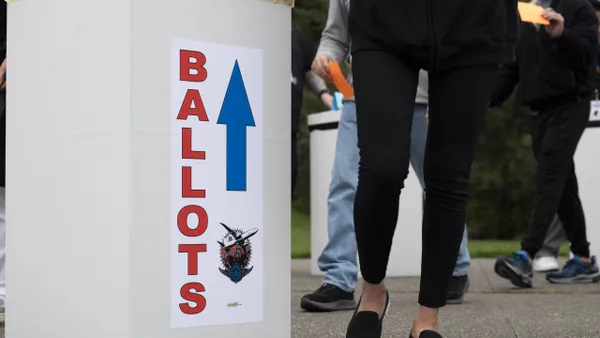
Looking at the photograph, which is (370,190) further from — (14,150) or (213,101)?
(14,150)

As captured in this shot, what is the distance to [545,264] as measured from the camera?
718cm

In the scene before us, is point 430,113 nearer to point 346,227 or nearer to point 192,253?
point 192,253

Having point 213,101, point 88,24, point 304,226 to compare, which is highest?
point 88,24

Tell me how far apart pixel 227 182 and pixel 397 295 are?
9.06 feet

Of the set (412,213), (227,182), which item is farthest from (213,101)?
(412,213)

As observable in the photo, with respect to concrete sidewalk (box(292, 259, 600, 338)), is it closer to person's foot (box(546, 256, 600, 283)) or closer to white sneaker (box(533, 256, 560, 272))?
person's foot (box(546, 256, 600, 283))

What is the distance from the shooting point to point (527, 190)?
1327 cm

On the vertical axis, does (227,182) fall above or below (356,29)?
below

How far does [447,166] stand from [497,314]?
5.11 ft

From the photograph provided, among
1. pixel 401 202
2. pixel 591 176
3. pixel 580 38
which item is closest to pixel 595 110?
pixel 591 176

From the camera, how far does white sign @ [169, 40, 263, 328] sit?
2.91 meters

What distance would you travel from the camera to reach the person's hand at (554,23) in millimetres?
5824

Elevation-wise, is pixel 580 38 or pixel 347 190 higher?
pixel 580 38

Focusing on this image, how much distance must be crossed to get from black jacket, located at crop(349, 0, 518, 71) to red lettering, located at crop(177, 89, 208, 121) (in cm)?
56
